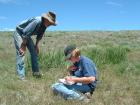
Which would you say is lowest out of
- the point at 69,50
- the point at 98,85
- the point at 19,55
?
the point at 98,85

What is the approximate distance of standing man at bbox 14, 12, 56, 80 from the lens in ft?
32.4

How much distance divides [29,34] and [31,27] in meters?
0.17

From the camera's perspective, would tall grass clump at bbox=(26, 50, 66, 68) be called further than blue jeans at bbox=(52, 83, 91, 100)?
Yes

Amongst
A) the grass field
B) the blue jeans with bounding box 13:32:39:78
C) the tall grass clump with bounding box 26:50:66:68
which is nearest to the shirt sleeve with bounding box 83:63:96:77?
the grass field

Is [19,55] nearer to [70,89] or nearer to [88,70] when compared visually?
[70,89]

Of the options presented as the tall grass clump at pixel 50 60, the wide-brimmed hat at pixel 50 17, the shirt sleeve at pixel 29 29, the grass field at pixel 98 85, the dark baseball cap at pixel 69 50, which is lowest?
the grass field at pixel 98 85

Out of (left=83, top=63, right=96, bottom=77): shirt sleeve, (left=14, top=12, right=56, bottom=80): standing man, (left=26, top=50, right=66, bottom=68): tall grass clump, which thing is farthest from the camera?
(left=26, top=50, right=66, bottom=68): tall grass clump

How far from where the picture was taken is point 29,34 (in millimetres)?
9961

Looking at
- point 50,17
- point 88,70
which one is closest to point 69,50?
point 88,70

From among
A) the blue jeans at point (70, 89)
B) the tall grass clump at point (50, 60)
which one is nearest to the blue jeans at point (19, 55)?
the tall grass clump at point (50, 60)

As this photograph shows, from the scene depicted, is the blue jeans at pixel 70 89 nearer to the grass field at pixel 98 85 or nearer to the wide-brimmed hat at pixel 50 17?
the grass field at pixel 98 85

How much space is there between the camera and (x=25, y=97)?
7.89 m

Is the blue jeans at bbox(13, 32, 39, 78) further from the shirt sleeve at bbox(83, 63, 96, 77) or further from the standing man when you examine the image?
the shirt sleeve at bbox(83, 63, 96, 77)

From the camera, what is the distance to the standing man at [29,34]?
9.89 meters
